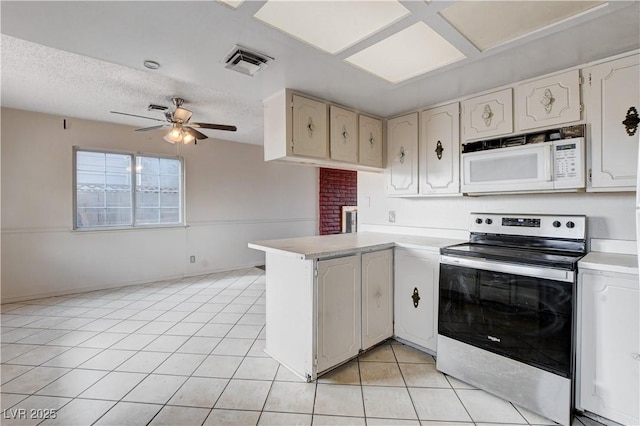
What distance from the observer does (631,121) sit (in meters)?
1.76

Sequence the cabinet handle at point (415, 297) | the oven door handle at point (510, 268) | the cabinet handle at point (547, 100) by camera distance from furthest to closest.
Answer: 1. the cabinet handle at point (415, 297)
2. the cabinet handle at point (547, 100)
3. the oven door handle at point (510, 268)

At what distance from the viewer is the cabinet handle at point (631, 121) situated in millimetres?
1747

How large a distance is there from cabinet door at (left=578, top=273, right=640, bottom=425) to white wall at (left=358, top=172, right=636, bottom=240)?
598 mm

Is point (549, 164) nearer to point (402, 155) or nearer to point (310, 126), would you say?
point (402, 155)

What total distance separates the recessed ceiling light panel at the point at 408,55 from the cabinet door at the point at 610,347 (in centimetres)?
160

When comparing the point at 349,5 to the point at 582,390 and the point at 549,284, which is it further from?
the point at 582,390

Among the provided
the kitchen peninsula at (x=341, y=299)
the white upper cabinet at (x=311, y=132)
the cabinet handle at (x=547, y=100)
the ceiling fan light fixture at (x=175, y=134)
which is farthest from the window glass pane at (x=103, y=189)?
the cabinet handle at (x=547, y=100)

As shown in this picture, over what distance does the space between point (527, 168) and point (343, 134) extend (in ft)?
4.93

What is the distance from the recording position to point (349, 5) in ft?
4.95

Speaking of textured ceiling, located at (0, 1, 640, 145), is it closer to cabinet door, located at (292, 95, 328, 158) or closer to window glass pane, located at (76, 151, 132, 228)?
cabinet door, located at (292, 95, 328, 158)

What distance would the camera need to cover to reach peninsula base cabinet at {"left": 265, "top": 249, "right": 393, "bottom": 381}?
6.64 ft

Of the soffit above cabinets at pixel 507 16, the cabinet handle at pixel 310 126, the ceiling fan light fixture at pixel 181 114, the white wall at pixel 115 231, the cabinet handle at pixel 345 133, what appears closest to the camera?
the soffit above cabinets at pixel 507 16

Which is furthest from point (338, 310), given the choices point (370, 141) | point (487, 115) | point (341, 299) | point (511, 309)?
point (487, 115)

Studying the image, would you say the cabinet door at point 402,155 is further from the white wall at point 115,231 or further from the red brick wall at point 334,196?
the red brick wall at point 334,196
